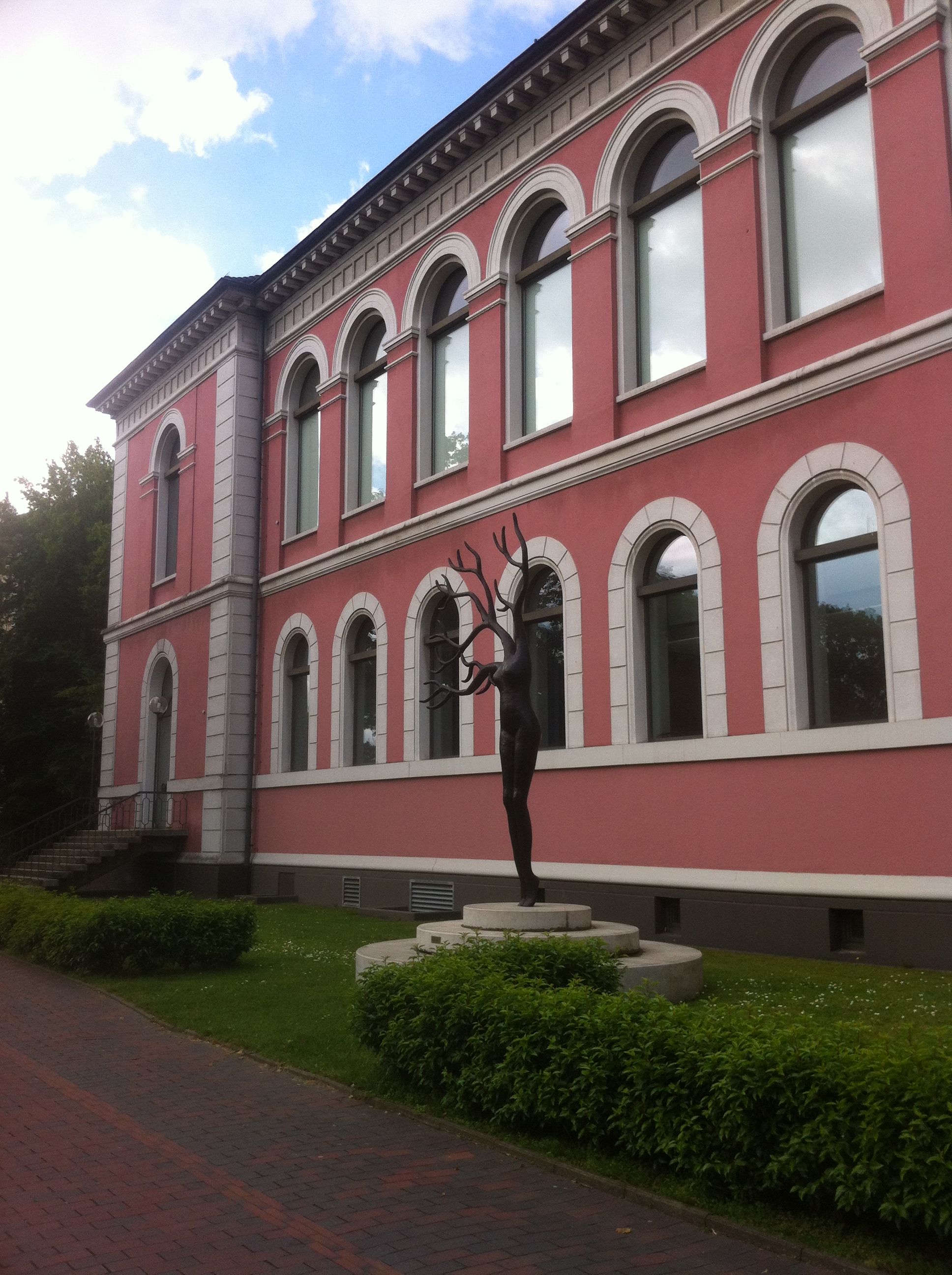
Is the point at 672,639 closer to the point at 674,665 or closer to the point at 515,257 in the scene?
the point at 674,665

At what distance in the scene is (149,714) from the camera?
31016mm

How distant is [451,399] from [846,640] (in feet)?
34.2

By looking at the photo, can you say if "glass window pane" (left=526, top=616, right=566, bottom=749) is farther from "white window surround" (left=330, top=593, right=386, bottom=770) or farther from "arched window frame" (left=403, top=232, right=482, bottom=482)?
"white window surround" (left=330, top=593, right=386, bottom=770)

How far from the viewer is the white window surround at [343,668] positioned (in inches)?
910

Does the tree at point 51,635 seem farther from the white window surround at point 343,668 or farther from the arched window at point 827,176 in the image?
the arched window at point 827,176

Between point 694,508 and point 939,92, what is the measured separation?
5.74 metres

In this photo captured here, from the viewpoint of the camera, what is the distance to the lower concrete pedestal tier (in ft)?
34.3

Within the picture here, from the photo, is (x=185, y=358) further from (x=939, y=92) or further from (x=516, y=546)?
(x=939, y=92)

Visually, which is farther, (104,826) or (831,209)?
(104,826)

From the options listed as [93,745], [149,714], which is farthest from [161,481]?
[93,745]

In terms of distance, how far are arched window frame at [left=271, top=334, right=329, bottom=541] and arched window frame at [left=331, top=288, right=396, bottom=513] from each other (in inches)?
40.6

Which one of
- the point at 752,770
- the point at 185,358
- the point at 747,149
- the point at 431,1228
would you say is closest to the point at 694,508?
the point at 752,770

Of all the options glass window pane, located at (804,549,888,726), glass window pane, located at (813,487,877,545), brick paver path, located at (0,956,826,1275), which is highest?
glass window pane, located at (813,487,877,545)

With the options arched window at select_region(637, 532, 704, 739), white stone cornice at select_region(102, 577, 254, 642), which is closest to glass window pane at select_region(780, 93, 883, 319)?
arched window at select_region(637, 532, 704, 739)
